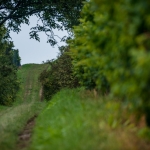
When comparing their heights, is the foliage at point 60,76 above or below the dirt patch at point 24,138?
above

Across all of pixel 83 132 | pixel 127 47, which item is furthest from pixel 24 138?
pixel 127 47

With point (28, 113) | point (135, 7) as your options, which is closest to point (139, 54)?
point (135, 7)

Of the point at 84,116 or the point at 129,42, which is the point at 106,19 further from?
the point at 84,116

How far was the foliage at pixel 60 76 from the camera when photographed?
35188 millimetres

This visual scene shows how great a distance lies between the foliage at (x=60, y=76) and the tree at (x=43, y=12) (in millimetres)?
9275

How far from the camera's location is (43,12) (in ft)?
79.3

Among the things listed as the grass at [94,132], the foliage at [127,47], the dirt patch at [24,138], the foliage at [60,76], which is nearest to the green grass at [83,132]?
the grass at [94,132]

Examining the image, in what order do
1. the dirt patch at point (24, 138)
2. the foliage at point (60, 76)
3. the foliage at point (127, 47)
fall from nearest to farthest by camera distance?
1. the foliage at point (127, 47)
2. the dirt patch at point (24, 138)
3. the foliage at point (60, 76)

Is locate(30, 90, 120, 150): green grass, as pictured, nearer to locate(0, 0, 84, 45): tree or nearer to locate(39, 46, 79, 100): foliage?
locate(0, 0, 84, 45): tree

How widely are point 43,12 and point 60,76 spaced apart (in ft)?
42.1

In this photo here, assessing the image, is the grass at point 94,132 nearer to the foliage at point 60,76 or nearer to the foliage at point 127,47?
the foliage at point 127,47

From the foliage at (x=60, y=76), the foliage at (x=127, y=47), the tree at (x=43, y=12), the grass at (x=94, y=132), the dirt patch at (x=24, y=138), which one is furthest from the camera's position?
the foliage at (x=60, y=76)

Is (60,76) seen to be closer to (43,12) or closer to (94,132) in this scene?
(43,12)

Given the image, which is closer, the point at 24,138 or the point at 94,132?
the point at 94,132
